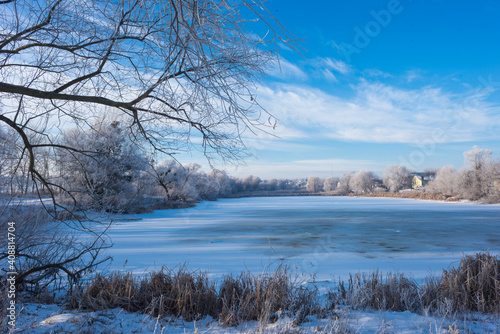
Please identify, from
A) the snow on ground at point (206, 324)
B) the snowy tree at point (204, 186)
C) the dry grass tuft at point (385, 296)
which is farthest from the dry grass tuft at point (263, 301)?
the snowy tree at point (204, 186)

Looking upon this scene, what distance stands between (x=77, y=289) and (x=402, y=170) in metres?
67.1

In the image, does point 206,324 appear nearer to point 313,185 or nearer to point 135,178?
point 135,178

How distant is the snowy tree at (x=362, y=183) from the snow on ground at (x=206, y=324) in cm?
5757

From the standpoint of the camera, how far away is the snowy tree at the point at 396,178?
5733 centimetres

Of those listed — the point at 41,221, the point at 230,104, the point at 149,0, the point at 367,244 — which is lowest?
the point at 367,244

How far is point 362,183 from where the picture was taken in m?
60.0

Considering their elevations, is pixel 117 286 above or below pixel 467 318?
above

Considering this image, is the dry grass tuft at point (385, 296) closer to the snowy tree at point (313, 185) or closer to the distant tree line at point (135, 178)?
the distant tree line at point (135, 178)

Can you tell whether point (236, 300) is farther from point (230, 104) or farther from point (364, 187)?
point (364, 187)

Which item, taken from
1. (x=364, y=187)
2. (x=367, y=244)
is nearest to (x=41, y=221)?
(x=367, y=244)

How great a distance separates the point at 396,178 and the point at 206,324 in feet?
208

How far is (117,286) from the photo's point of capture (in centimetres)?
390

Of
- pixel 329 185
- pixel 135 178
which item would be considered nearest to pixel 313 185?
pixel 329 185

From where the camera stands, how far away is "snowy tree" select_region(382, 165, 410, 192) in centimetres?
5733
